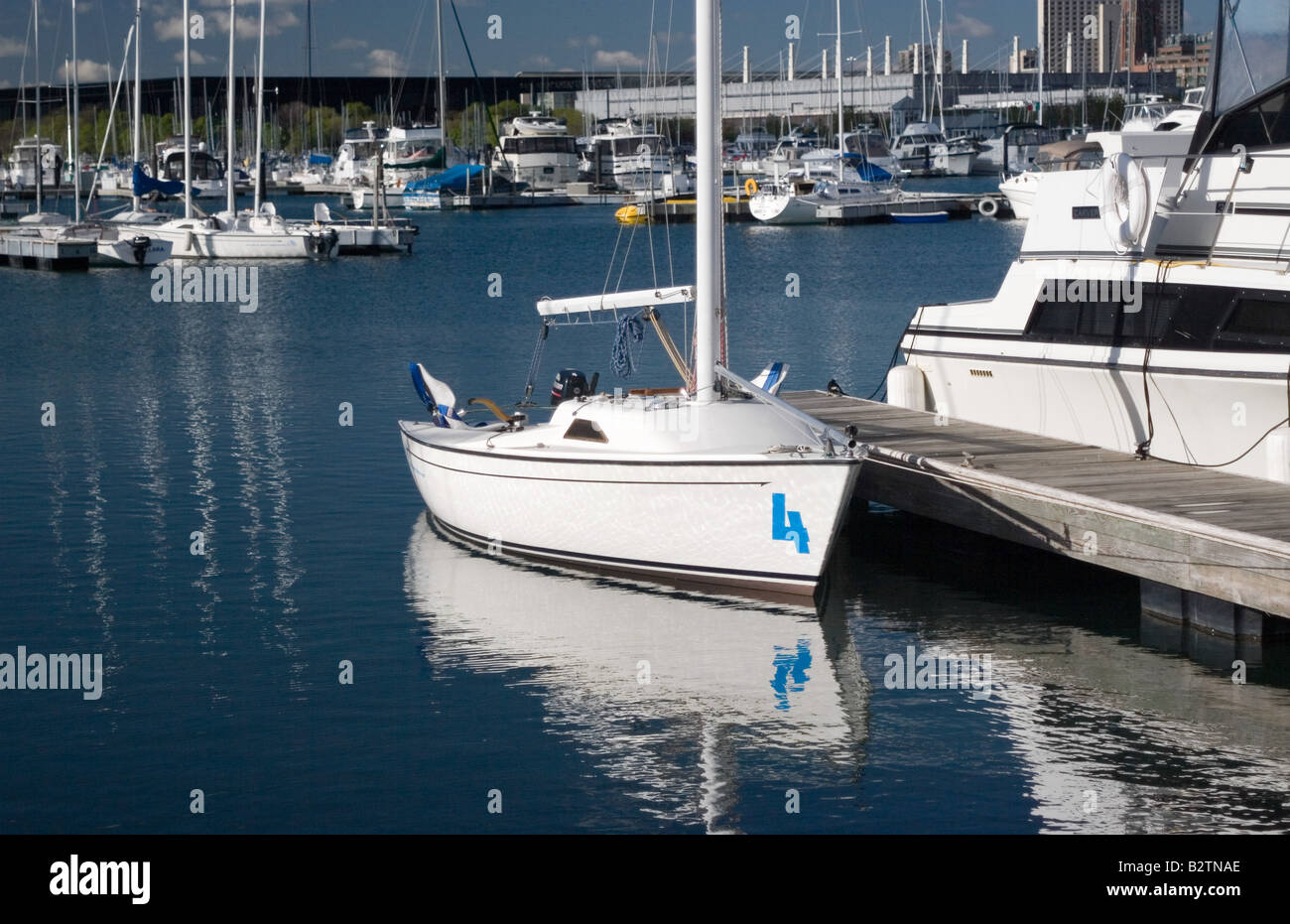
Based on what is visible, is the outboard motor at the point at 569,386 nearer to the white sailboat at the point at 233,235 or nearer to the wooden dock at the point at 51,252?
the white sailboat at the point at 233,235

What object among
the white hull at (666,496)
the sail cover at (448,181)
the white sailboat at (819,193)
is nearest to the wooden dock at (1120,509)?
the white hull at (666,496)

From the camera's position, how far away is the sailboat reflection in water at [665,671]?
11.8 metres

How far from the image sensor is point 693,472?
15367 mm

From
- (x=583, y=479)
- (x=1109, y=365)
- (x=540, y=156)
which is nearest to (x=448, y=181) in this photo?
(x=540, y=156)

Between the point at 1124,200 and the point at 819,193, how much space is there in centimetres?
7387

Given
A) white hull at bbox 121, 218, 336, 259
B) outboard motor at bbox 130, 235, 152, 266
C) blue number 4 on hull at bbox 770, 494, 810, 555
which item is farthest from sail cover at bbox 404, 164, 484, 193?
blue number 4 on hull at bbox 770, 494, 810, 555

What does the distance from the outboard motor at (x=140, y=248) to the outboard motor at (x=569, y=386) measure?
148 ft

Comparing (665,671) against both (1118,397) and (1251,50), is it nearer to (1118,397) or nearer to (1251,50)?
(1118,397)

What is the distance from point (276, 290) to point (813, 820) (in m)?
43.7

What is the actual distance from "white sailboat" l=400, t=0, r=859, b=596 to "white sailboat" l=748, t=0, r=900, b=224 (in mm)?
68229

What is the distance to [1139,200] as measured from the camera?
1711 centimetres

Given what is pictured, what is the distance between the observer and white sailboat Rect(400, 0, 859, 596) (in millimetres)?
15250
